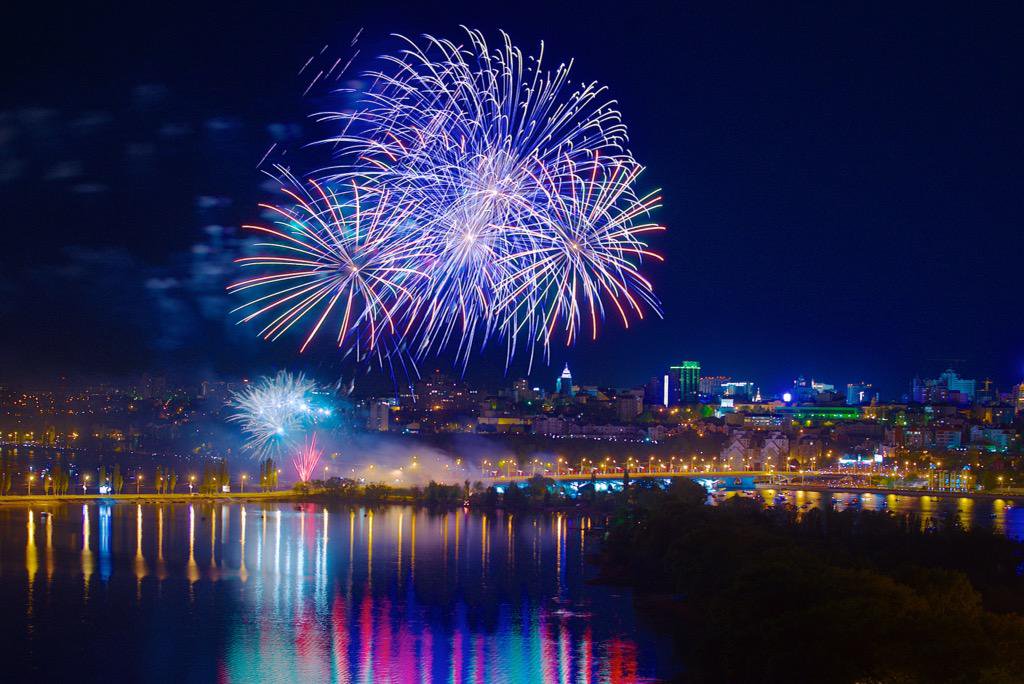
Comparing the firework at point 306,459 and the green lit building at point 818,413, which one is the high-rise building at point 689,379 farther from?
the firework at point 306,459

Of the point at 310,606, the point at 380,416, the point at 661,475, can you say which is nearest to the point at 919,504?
the point at 661,475

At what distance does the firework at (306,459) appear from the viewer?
25297mm

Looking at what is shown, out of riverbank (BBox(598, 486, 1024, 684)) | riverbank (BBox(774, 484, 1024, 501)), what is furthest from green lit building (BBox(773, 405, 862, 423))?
riverbank (BBox(598, 486, 1024, 684))

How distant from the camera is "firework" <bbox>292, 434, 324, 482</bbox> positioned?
25.3 m

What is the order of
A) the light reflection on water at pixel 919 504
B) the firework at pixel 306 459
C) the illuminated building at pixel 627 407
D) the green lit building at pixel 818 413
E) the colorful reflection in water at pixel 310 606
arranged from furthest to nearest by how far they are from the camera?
1. the green lit building at pixel 818 413
2. the illuminated building at pixel 627 407
3. the firework at pixel 306 459
4. the light reflection on water at pixel 919 504
5. the colorful reflection in water at pixel 310 606

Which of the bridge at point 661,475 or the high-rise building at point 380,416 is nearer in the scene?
the bridge at point 661,475

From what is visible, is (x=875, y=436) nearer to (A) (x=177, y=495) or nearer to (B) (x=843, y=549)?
(A) (x=177, y=495)

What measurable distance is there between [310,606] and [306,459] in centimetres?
1668

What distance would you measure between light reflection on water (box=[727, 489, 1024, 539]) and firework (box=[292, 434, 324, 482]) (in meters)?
8.94

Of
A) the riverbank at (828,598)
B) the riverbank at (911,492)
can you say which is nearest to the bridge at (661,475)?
the riverbank at (911,492)

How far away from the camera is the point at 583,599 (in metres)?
11.4

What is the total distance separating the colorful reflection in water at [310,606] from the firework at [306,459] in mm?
7752

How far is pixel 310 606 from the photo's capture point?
1062 centimetres

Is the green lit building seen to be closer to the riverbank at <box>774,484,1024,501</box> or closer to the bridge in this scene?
the bridge
